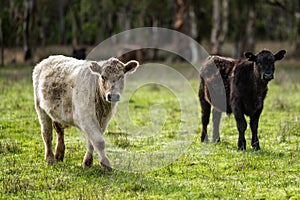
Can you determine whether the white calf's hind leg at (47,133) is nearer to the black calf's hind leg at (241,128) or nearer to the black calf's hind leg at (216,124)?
the black calf's hind leg at (241,128)

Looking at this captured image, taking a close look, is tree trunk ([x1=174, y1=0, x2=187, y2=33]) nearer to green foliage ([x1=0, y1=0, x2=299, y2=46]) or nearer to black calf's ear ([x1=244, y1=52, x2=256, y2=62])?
green foliage ([x1=0, y1=0, x2=299, y2=46])

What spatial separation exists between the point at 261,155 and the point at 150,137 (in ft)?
9.56

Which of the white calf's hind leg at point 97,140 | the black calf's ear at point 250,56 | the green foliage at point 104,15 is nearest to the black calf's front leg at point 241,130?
the black calf's ear at point 250,56

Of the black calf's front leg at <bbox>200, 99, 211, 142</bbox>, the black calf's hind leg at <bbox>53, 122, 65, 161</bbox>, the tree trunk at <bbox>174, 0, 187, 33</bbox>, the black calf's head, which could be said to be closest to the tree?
the tree trunk at <bbox>174, 0, 187, 33</bbox>

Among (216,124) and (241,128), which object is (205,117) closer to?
(216,124)

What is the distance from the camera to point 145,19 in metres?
56.2

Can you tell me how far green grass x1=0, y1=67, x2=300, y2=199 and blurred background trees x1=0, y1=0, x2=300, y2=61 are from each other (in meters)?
23.4

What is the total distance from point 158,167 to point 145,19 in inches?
1891

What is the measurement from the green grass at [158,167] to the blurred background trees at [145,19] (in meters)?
23.4

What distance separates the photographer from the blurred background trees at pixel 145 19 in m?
41.9

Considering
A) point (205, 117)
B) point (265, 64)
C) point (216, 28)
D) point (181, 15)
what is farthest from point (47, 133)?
point (181, 15)

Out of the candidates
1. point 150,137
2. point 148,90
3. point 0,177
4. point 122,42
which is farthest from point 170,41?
point 0,177

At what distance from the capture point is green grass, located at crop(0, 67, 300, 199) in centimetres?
751

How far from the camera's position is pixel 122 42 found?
59.2 metres
